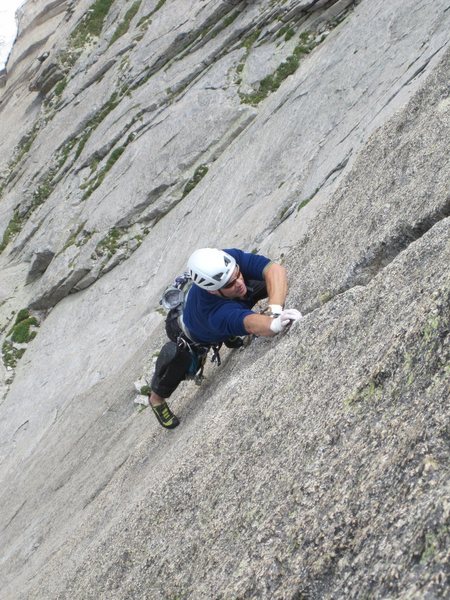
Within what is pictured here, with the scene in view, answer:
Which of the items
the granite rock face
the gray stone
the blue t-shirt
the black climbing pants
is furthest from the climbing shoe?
the gray stone

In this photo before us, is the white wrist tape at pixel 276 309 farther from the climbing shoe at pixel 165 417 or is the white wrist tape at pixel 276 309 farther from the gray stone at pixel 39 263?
the gray stone at pixel 39 263

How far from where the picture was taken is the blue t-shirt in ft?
32.3

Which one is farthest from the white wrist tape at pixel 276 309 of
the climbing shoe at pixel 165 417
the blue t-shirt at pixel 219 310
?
the climbing shoe at pixel 165 417

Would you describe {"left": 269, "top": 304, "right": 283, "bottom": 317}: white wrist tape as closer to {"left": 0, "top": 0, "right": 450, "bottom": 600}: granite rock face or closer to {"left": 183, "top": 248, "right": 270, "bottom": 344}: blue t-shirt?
{"left": 183, "top": 248, "right": 270, "bottom": 344}: blue t-shirt

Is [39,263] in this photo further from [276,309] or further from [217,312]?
[276,309]

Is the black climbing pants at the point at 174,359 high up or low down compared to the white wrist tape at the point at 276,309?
down

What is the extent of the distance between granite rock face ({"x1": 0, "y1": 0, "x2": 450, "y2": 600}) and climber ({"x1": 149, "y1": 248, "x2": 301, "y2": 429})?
0.46 meters

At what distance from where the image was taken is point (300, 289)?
414 inches

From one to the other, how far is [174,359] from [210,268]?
273 centimetres

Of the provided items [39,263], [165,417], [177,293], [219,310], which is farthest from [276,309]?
[39,263]

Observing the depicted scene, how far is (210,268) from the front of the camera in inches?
374

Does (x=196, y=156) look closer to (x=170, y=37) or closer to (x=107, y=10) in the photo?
(x=170, y=37)

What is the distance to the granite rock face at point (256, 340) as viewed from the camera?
531cm

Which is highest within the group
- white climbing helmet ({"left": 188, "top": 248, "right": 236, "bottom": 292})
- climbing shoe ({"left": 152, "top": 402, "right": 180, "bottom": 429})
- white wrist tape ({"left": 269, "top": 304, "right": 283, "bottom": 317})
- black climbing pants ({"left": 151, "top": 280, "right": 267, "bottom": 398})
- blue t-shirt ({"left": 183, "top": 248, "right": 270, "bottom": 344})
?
white climbing helmet ({"left": 188, "top": 248, "right": 236, "bottom": 292})
